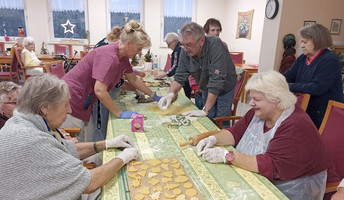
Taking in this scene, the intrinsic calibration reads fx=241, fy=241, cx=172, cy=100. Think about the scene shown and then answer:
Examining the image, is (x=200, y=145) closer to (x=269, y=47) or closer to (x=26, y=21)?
(x=269, y=47)

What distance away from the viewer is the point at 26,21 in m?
6.88

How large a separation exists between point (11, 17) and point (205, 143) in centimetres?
768

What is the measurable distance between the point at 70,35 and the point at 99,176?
722 centimetres

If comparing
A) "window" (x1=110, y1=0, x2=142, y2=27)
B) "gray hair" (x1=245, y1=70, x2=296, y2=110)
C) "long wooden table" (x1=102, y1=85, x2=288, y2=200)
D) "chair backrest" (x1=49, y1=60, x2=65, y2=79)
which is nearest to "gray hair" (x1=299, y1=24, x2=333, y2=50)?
"gray hair" (x1=245, y1=70, x2=296, y2=110)

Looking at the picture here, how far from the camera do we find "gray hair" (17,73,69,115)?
1.00 metres

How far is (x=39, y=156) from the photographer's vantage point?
3.01 ft

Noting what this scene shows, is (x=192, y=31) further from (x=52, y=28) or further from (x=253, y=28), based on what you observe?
Answer: (x=52, y=28)

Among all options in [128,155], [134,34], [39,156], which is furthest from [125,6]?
[39,156]

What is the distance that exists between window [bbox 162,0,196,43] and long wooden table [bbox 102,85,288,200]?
6.09m

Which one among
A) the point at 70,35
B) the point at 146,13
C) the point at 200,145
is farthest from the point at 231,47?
the point at 200,145

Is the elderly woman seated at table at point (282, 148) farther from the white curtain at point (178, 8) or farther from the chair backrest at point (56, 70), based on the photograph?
the white curtain at point (178, 8)

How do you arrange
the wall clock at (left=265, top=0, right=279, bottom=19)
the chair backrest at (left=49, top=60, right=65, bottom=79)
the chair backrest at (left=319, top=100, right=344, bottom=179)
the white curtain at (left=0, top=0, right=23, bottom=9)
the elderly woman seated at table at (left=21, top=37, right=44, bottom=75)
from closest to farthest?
1. the chair backrest at (left=319, top=100, right=344, bottom=179)
2. the chair backrest at (left=49, top=60, right=65, bottom=79)
3. the wall clock at (left=265, top=0, right=279, bottom=19)
4. the elderly woman seated at table at (left=21, top=37, right=44, bottom=75)
5. the white curtain at (left=0, top=0, right=23, bottom=9)

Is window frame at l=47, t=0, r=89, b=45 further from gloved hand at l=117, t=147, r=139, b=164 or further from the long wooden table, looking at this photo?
gloved hand at l=117, t=147, r=139, b=164

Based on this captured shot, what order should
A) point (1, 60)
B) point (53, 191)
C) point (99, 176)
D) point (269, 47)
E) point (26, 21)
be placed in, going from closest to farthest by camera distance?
point (53, 191), point (99, 176), point (269, 47), point (1, 60), point (26, 21)
